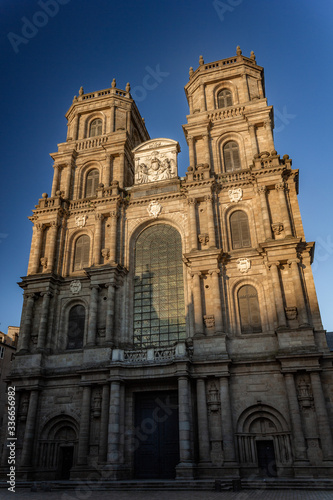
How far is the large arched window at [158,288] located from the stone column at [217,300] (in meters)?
2.90

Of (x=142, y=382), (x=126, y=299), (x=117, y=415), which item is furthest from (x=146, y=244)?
(x=117, y=415)

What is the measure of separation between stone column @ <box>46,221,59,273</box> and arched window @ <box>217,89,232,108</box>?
1820 cm

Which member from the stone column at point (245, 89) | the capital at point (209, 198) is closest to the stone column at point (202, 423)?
the capital at point (209, 198)

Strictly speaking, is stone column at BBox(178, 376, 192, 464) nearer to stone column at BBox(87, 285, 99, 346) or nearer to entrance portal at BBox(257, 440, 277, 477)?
entrance portal at BBox(257, 440, 277, 477)

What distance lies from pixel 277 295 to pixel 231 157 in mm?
13417

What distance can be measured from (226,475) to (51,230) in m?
22.3

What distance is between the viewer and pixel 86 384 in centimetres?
2680

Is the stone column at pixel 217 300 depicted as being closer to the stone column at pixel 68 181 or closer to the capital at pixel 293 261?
the capital at pixel 293 261

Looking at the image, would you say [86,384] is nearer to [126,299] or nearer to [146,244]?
[126,299]

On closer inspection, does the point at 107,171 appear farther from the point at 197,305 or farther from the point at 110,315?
the point at 197,305

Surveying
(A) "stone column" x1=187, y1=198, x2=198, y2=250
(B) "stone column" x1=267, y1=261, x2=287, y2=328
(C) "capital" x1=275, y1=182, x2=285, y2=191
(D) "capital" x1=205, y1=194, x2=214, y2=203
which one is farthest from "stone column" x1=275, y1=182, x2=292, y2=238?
(A) "stone column" x1=187, y1=198, x2=198, y2=250

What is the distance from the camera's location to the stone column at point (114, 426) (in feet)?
78.4

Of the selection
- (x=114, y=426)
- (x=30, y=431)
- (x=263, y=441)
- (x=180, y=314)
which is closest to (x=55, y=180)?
(x=180, y=314)

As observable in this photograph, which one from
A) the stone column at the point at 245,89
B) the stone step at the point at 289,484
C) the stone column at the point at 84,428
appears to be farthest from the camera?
the stone column at the point at 245,89
